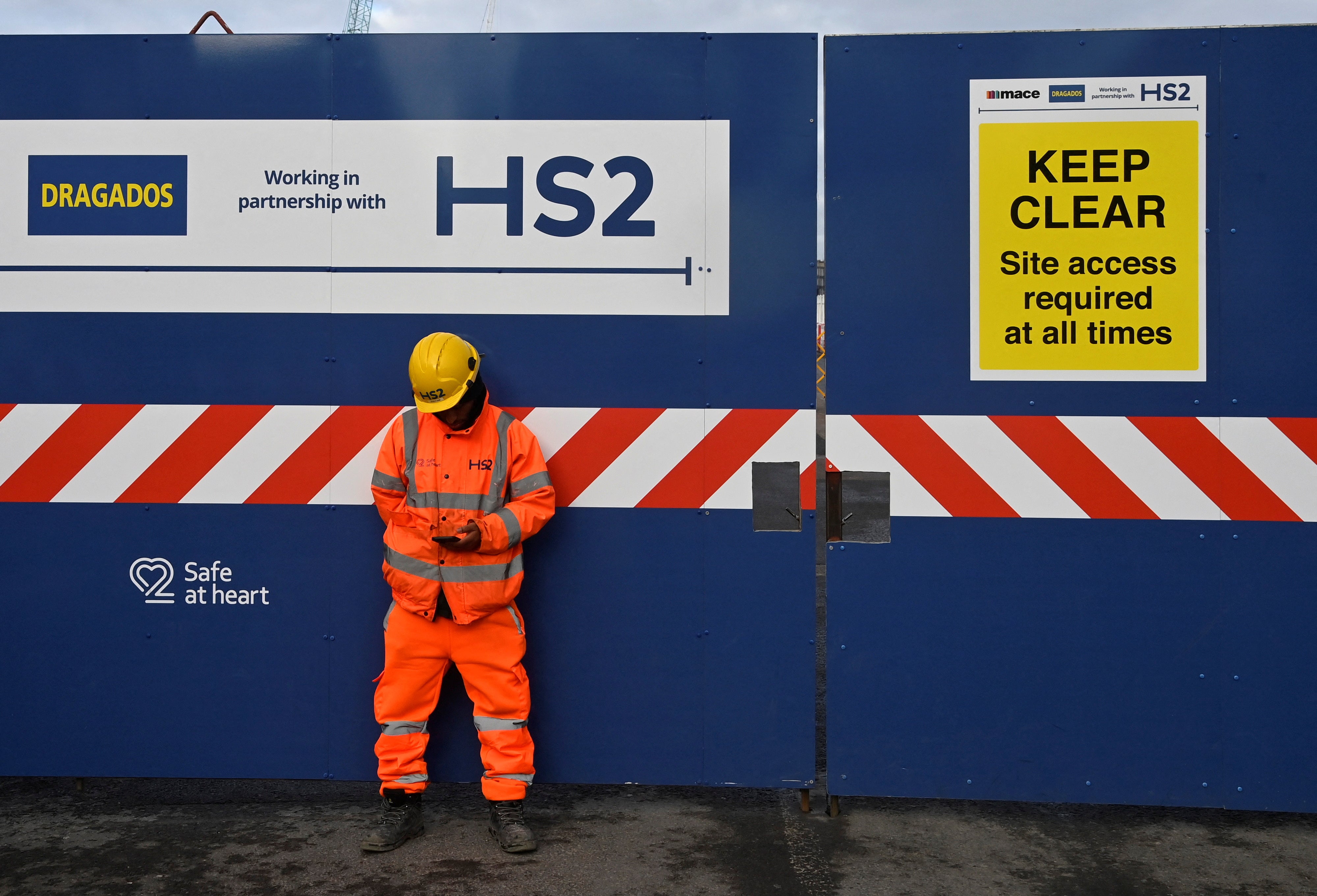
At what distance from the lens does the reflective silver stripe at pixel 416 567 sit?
10.5 feet

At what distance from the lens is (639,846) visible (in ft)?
10.9

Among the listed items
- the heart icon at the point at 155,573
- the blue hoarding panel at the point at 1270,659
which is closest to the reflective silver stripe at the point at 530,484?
the heart icon at the point at 155,573

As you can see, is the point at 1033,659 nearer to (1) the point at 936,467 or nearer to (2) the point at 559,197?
(1) the point at 936,467

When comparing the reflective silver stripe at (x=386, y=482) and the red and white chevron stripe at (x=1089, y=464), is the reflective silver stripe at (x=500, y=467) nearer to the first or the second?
the reflective silver stripe at (x=386, y=482)

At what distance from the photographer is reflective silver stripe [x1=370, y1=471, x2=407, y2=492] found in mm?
3275

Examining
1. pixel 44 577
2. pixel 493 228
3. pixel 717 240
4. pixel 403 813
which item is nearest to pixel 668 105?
pixel 717 240

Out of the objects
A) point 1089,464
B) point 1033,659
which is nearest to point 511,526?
point 1033,659

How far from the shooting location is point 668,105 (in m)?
3.43

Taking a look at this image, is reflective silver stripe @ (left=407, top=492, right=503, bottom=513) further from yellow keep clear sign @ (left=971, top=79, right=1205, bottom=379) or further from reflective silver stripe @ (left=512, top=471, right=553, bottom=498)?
yellow keep clear sign @ (left=971, top=79, right=1205, bottom=379)

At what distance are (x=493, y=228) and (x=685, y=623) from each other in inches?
68.2

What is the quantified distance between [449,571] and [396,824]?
3.29 ft

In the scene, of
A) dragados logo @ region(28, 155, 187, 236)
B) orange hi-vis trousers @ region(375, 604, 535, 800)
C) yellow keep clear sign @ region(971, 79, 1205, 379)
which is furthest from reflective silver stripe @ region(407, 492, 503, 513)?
yellow keep clear sign @ region(971, 79, 1205, 379)

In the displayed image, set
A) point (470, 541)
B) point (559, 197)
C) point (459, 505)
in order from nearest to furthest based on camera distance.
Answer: point (470, 541)
point (459, 505)
point (559, 197)

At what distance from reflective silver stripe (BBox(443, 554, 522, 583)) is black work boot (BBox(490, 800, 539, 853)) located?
0.85 m
